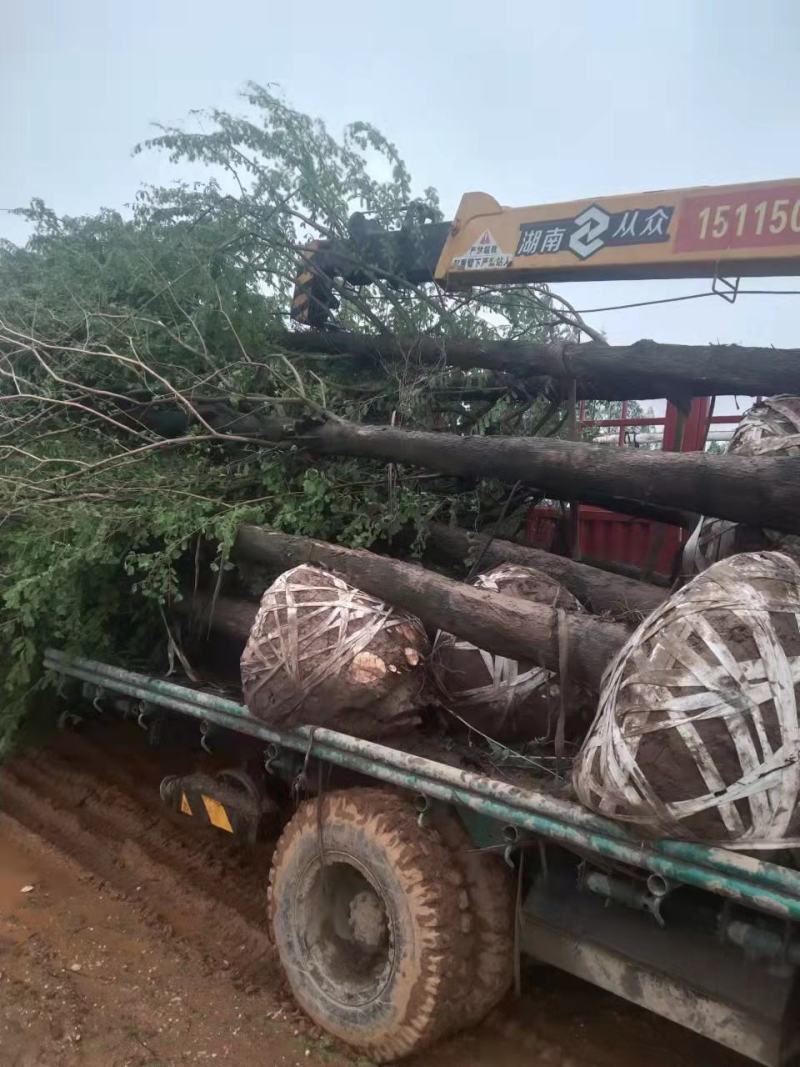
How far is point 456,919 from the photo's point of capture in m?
2.77

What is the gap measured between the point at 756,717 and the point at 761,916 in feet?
1.77

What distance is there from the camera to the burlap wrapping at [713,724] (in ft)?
6.62

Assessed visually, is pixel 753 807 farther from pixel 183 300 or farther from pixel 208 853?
pixel 183 300

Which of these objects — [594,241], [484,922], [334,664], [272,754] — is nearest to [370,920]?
[484,922]

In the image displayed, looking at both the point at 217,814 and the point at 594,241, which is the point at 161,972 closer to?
the point at 217,814

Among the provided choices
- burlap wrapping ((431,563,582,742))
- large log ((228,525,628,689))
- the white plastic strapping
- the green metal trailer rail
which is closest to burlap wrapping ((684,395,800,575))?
burlap wrapping ((431,563,582,742))

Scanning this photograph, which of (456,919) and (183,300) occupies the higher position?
(183,300)

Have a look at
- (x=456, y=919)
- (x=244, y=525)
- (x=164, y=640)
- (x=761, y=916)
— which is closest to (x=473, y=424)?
(x=244, y=525)

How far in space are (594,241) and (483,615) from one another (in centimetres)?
233

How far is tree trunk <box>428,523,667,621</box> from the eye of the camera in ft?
11.4

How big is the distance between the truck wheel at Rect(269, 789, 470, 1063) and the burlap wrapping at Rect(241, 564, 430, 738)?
28 centimetres

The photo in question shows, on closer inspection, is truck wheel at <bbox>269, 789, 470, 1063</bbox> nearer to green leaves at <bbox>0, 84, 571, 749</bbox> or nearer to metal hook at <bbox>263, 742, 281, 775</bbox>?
metal hook at <bbox>263, 742, 281, 775</bbox>

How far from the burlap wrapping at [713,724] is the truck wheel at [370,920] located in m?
0.74

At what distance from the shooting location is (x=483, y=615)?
9.80 feet
